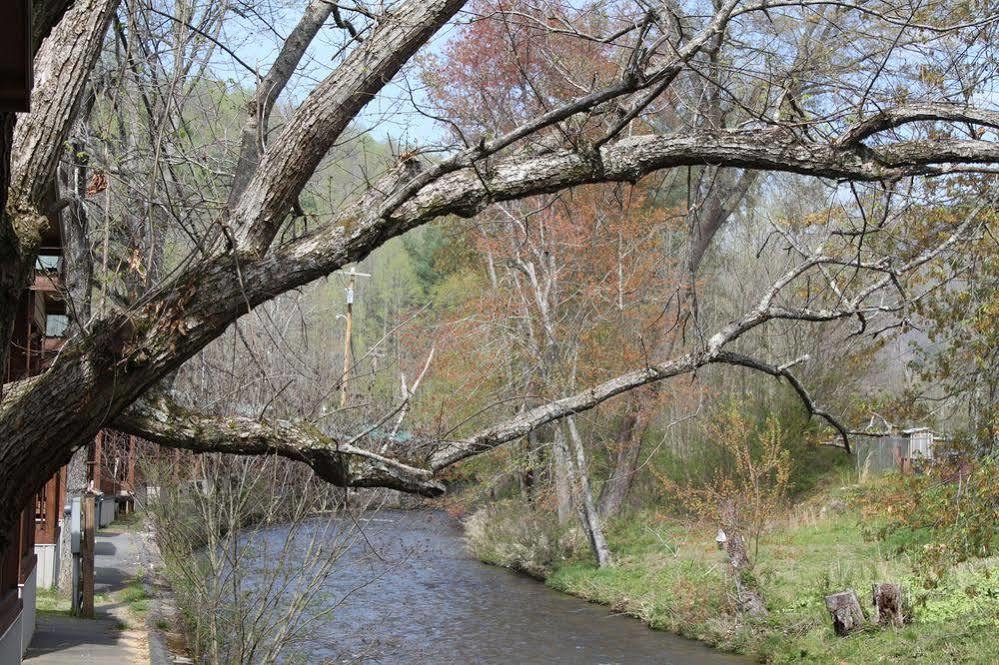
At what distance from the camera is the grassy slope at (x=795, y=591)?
1280 centimetres

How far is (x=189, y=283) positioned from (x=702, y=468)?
22.7m

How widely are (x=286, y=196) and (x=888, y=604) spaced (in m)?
12.0

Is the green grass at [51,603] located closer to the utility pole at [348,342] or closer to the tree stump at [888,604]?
the utility pole at [348,342]

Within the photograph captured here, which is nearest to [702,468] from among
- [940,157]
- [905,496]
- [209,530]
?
[905,496]

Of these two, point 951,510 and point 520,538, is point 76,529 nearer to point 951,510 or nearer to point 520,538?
point 951,510

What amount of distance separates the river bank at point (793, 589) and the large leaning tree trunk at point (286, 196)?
7788mm

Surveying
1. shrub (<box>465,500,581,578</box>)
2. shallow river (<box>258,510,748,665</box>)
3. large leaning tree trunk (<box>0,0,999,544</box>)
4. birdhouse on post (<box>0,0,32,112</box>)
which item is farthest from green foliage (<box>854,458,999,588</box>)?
shrub (<box>465,500,581,578</box>)

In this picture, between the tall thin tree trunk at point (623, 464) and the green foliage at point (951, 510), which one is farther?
the tall thin tree trunk at point (623, 464)

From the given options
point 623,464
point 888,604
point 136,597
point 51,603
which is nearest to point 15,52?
point 51,603

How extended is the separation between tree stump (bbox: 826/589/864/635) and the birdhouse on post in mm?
13010

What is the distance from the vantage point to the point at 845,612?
1385cm

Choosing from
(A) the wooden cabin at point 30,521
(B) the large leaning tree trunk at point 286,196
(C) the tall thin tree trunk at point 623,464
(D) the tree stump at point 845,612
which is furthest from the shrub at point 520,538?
Result: (B) the large leaning tree trunk at point 286,196

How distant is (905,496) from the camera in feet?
38.5

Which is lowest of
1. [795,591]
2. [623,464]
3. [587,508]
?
[795,591]
